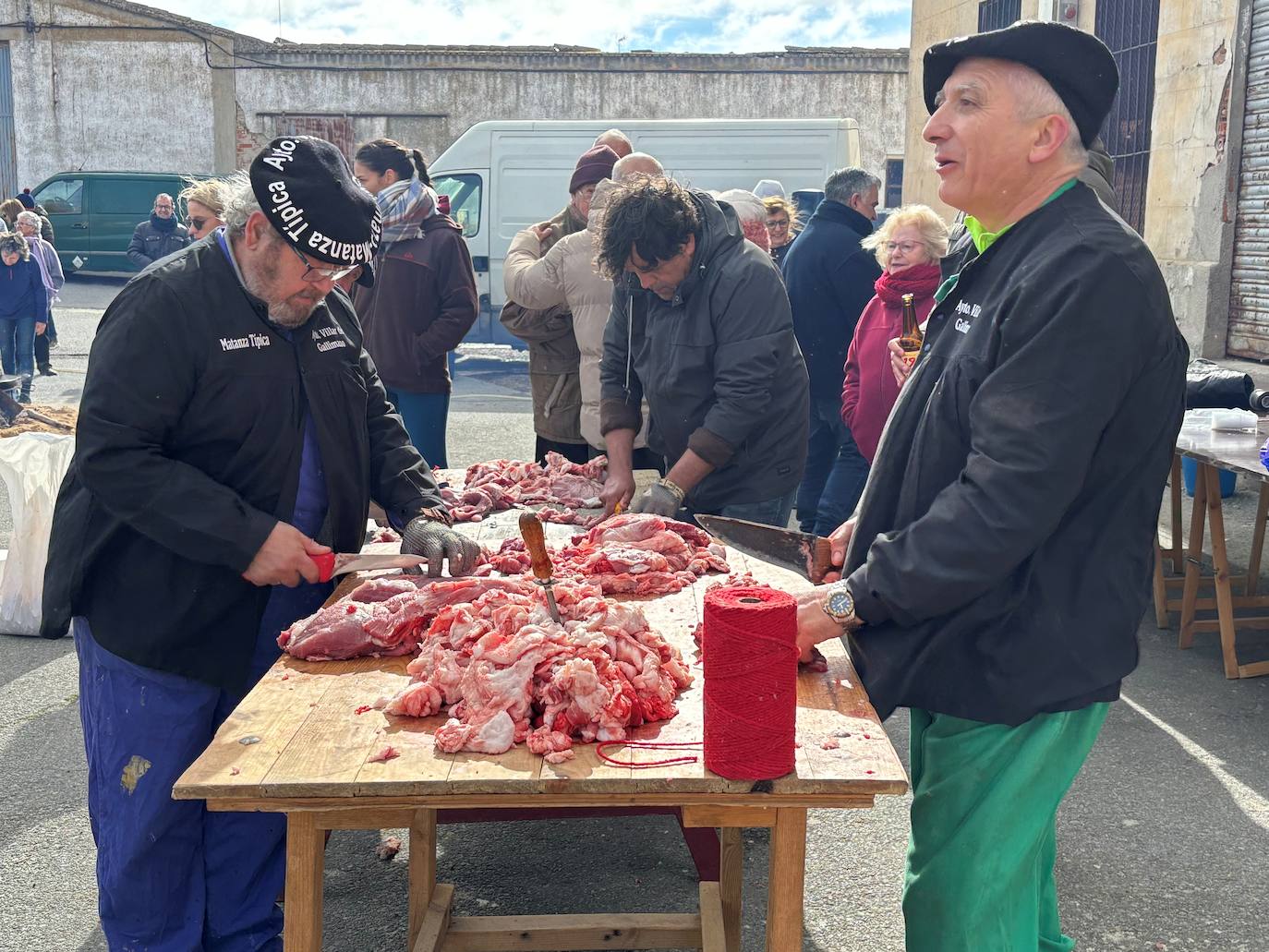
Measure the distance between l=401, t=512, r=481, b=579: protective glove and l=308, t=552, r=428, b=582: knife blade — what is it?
0.12 ft

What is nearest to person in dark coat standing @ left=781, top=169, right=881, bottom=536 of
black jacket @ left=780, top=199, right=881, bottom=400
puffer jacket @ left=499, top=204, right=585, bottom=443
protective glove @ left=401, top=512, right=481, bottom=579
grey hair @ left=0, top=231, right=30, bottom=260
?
black jacket @ left=780, top=199, right=881, bottom=400

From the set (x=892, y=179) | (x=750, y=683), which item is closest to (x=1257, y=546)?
(x=750, y=683)

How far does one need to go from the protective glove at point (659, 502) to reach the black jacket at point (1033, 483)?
1706 mm

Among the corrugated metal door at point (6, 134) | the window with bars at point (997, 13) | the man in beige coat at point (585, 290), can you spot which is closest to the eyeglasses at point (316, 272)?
the man in beige coat at point (585, 290)

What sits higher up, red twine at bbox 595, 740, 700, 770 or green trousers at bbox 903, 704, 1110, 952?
red twine at bbox 595, 740, 700, 770

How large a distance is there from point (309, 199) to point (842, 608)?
1.53 metres

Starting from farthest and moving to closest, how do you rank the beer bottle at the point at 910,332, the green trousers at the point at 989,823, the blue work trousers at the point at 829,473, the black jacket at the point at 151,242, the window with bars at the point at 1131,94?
the black jacket at the point at 151,242, the window with bars at the point at 1131,94, the blue work trousers at the point at 829,473, the beer bottle at the point at 910,332, the green trousers at the point at 989,823

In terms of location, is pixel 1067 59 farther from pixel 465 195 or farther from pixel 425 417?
pixel 465 195

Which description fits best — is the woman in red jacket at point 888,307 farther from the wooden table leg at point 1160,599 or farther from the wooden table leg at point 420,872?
the wooden table leg at point 420,872

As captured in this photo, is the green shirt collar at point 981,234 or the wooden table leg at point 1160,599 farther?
the wooden table leg at point 1160,599

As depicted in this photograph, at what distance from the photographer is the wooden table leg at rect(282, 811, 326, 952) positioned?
2.30 meters

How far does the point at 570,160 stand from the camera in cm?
1551

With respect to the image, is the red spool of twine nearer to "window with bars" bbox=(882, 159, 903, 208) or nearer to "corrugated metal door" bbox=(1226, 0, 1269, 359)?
"corrugated metal door" bbox=(1226, 0, 1269, 359)

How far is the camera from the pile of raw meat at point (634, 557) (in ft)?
10.9
